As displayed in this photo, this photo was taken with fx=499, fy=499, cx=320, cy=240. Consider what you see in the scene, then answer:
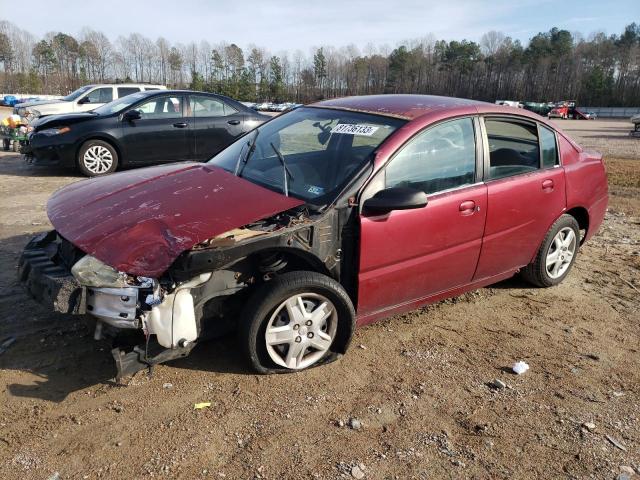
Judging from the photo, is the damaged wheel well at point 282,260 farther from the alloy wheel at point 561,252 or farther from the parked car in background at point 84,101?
the parked car in background at point 84,101

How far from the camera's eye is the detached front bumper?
8.72 feet

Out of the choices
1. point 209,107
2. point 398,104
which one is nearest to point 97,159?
point 209,107

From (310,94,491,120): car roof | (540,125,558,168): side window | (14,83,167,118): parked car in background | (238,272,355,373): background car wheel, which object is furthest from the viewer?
(14,83,167,118): parked car in background

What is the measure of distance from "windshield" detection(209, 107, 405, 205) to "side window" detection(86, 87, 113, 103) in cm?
1158

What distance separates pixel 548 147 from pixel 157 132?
6.91 metres

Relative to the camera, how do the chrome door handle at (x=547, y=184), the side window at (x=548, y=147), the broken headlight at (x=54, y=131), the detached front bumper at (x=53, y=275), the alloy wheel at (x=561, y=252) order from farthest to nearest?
the broken headlight at (x=54, y=131) < the alloy wheel at (x=561, y=252) < the side window at (x=548, y=147) < the chrome door handle at (x=547, y=184) < the detached front bumper at (x=53, y=275)

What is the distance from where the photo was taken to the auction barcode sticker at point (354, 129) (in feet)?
11.7

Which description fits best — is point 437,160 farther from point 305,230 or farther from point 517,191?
point 305,230

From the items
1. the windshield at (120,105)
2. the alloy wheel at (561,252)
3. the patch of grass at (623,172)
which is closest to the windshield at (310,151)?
the alloy wheel at (561,252)

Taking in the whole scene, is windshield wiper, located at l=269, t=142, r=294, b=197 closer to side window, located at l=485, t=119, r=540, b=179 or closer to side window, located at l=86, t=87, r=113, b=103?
side window, located at l=485, t=119, r=540, b=179

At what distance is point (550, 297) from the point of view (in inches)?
178

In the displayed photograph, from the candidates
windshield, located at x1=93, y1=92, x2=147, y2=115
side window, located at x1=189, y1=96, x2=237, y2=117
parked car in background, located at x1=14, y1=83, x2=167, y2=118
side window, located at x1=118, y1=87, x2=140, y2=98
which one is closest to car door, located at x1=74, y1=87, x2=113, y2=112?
parked car in background, located at x1=14, y1=83, x2=167, y2=118

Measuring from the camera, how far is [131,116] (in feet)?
29.2

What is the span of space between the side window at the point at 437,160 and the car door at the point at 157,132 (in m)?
6.68
